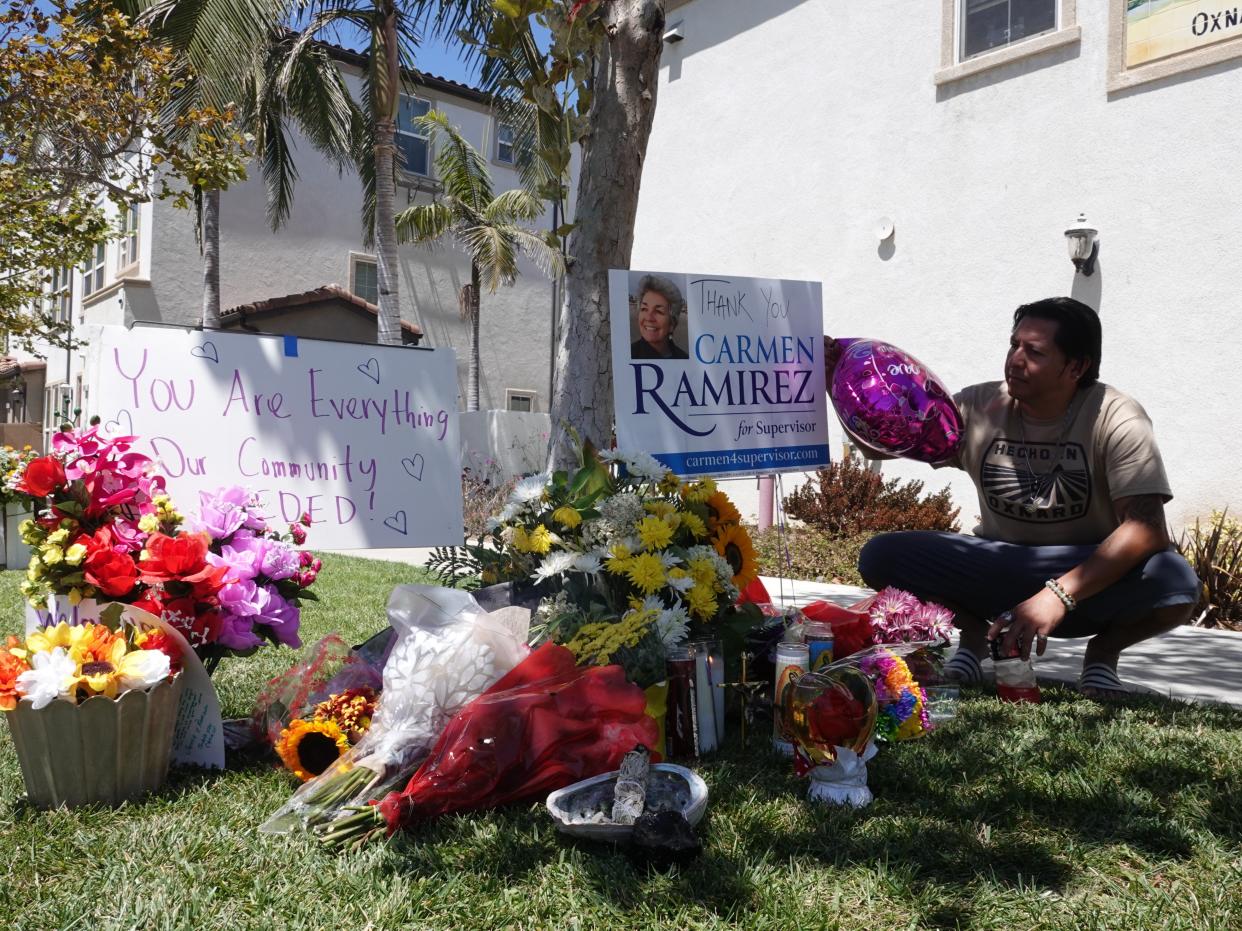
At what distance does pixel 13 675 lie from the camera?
2.28 metres

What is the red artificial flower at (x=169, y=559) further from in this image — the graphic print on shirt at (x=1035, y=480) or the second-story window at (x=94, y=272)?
the second-story window at (x=94, y=272)

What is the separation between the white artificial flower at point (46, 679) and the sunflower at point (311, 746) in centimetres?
56

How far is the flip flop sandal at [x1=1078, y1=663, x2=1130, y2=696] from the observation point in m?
3.78

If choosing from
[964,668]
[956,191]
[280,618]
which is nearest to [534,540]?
[280,618]

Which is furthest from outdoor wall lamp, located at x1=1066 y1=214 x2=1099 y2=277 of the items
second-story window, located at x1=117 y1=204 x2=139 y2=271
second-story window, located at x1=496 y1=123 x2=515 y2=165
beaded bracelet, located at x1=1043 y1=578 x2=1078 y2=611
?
second-story window, located at x1=117 y1=204 x2=139 y2=271

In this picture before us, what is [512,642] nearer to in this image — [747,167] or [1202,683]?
[1202,683]

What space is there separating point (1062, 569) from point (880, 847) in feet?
5.83

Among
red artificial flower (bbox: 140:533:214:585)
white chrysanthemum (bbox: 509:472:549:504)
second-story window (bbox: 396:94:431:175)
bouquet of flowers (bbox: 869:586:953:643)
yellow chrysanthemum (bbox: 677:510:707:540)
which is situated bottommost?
bouquet of flowers (bbox: 869:586:953:643)

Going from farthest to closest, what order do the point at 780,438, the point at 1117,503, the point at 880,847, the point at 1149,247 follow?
1. the point at 1149,247
2. the point at 780,438
3. the point at 1117,503
4. the point at 880,847

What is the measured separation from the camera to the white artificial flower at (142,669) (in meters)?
2.36

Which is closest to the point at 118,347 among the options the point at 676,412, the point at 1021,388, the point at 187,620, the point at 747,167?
the point at 187,620

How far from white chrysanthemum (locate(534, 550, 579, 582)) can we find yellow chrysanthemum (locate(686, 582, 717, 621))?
38 centimetres

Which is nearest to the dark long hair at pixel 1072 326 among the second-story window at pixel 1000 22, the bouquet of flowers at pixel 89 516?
the bouquet of flowers at pixel 89 516

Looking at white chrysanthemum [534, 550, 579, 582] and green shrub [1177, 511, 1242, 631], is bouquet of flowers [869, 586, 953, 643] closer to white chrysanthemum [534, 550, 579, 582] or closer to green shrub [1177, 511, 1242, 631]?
white chrysanthemum [534, 550, 579, 582]
